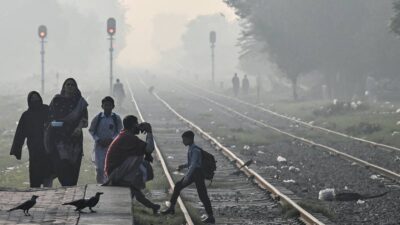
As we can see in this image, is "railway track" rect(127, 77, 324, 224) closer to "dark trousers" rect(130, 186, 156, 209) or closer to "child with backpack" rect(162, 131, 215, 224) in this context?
"child with backpack" rect(162, 131, 215, 224)

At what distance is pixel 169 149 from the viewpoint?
21656 millimetres

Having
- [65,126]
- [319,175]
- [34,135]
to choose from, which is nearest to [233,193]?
[319,175]

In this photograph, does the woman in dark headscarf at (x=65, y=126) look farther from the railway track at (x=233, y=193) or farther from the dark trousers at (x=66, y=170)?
the railway track at (x=233, y=193)

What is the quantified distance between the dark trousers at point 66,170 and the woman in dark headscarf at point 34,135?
0.68 ft

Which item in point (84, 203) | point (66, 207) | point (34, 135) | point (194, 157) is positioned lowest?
point (66, 207)

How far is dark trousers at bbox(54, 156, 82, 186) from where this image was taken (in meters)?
12.5

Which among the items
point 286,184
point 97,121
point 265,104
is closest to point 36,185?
point 97,121

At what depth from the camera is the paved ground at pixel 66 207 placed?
10.1m

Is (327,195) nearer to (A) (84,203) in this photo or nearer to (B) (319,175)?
(B) (319,175)

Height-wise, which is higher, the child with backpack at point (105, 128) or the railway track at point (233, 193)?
the child with backpack at point (105, 128)

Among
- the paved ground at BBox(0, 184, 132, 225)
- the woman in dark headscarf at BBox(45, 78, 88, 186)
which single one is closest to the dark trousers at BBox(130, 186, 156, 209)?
the paved ground at BBox(0, 184, 132, 225)

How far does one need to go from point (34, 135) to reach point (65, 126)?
596mm

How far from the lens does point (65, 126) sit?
40.3 ft

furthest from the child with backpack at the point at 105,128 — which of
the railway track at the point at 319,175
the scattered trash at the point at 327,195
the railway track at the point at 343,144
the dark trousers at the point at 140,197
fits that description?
the railway track at the point at 343,144
